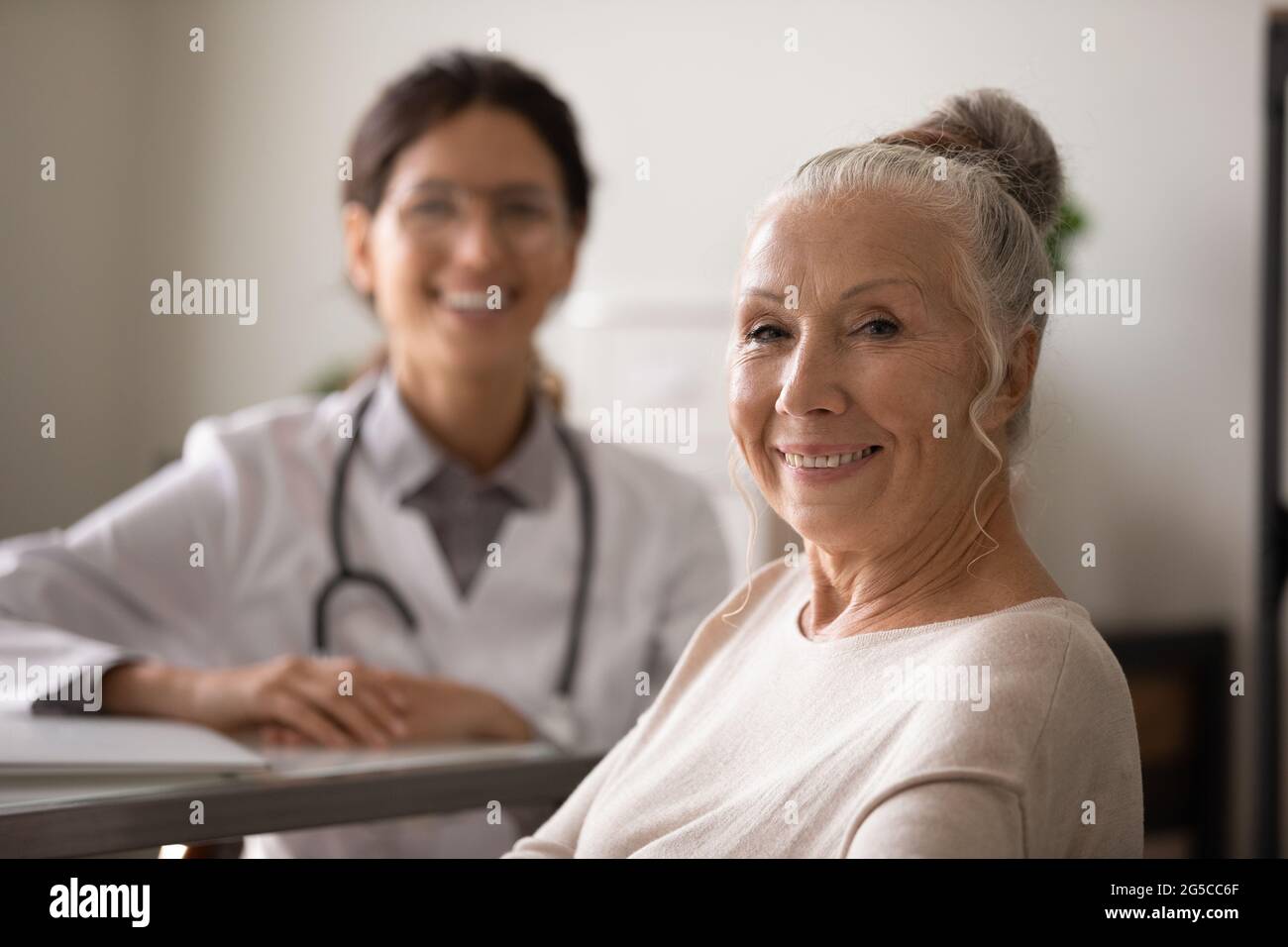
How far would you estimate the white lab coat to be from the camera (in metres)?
1.21

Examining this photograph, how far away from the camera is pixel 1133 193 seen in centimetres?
208

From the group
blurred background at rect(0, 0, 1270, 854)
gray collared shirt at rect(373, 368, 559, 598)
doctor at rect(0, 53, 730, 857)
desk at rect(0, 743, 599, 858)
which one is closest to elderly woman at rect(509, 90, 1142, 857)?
desk at rect(0, 743, 599, 858)

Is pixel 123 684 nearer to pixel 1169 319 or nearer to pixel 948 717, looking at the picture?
pixel 948 717

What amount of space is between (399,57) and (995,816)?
2299 mm

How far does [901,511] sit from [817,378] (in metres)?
0.08

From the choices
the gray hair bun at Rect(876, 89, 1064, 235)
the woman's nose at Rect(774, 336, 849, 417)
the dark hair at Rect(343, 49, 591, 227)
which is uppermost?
the dark hair at Rect(343, 49, 591, 227)

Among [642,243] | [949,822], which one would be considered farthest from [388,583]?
[642,243]

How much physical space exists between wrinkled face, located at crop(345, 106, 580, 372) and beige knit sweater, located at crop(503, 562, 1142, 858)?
2.29 feet

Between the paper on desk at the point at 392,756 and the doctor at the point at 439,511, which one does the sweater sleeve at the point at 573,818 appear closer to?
the paper on desk at the point at 392,756

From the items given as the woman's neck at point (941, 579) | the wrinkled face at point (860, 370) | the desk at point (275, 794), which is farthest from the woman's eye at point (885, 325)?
the desk at point (275, 794)

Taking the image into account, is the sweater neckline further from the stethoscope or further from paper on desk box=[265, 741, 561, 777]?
the stethoscope

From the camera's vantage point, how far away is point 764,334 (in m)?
Result: 0.61

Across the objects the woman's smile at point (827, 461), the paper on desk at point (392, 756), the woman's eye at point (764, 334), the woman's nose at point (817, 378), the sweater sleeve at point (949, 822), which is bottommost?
the paper on desk at point (392, 756)

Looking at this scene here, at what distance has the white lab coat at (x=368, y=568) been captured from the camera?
121 centimetres
